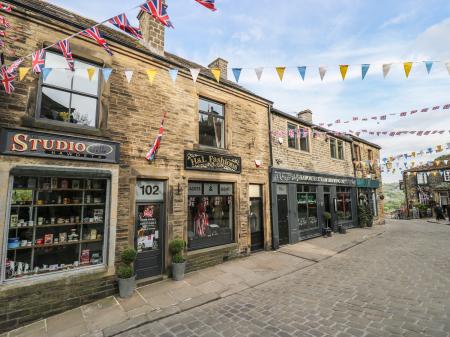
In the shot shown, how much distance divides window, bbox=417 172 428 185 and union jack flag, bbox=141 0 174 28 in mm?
39181

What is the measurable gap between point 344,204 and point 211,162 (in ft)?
38.5

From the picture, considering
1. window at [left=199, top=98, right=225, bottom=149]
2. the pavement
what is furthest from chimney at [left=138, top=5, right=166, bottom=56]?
the pavement

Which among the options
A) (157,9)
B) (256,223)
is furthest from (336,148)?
(157,9)

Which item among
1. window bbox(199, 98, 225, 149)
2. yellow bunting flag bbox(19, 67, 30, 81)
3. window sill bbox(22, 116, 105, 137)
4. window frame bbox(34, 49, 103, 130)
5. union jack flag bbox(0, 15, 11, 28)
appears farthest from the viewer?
window bbox(199, 98, 225, 149)

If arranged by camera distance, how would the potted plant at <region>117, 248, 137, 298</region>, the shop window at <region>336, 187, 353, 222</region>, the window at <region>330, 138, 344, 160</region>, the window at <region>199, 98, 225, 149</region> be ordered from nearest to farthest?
the potted plant at <region>117, 248, 137, 298</region> → the window at <region>199, 98, 225, 149</region> → the shop window at <region>336, 187, 353, 222</region> → the window at <region>330, 138, 344, 160</region>

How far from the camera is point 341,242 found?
11.5m

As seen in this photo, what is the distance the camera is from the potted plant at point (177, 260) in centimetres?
675

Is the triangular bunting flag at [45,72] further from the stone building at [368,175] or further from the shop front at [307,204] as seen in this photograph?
the stone building at [368,175]

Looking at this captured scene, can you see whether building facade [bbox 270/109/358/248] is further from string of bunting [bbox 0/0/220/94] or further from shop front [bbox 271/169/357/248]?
string of bunting [bbox 0/0/220/94]

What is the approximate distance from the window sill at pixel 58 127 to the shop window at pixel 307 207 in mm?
9723

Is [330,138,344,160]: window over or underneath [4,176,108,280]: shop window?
over

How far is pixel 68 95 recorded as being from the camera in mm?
5844

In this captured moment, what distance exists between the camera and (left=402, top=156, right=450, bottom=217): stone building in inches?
1172

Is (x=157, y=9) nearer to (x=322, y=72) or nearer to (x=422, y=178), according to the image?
(x=322, y=72)
